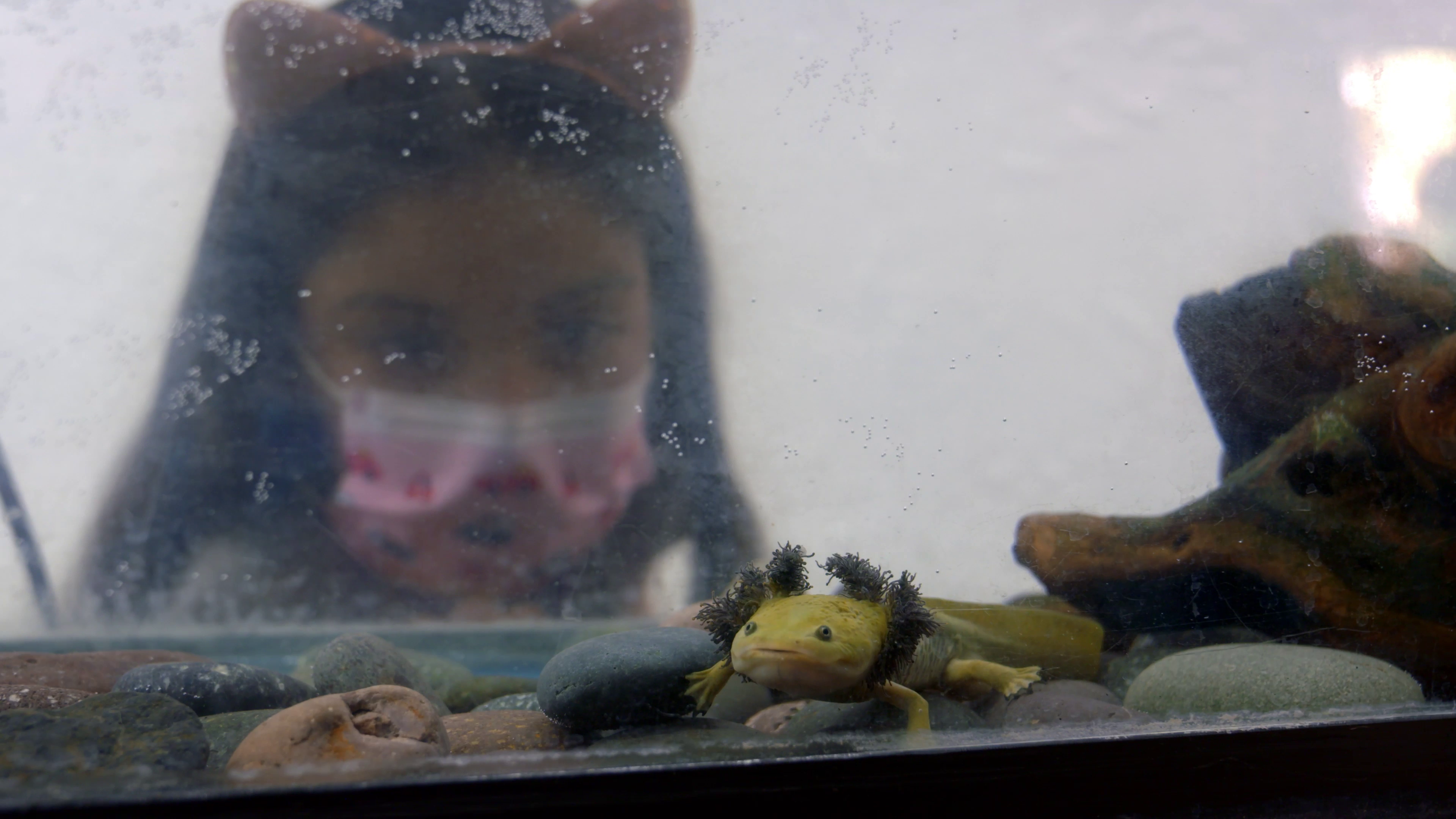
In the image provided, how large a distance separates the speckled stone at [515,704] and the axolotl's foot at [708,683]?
0.25 metres

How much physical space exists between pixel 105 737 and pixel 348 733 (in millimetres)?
237

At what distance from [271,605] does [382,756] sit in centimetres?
135

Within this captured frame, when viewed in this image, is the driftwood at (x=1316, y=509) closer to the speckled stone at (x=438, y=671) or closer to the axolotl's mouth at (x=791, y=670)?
the axolotl's mouth at (x=791, y=670)

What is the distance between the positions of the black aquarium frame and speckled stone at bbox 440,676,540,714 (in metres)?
0.87

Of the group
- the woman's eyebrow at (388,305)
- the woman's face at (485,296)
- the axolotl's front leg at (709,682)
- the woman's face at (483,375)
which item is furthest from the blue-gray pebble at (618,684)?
the woman's eyebrow at (388,305)

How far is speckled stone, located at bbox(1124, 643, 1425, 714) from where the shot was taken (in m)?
1.13

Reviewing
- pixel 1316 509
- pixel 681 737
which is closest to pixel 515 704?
pixel 681 737

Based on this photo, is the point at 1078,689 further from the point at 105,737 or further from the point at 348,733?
the point at 105,737

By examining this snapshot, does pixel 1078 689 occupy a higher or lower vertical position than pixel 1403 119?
lower

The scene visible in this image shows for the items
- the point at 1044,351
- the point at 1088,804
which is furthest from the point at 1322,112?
the point at 1088,804

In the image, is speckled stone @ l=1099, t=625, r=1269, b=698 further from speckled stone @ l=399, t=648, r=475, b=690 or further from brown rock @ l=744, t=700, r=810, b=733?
speckled stone @ l=399, t=648, r=475, b=690

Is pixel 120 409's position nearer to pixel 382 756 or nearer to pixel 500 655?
pixel 500 655

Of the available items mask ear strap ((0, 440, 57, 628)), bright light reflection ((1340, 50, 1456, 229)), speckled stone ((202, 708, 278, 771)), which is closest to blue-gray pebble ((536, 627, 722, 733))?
speckled stone ((202, 708, 278, 771))

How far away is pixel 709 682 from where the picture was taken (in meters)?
1.13
